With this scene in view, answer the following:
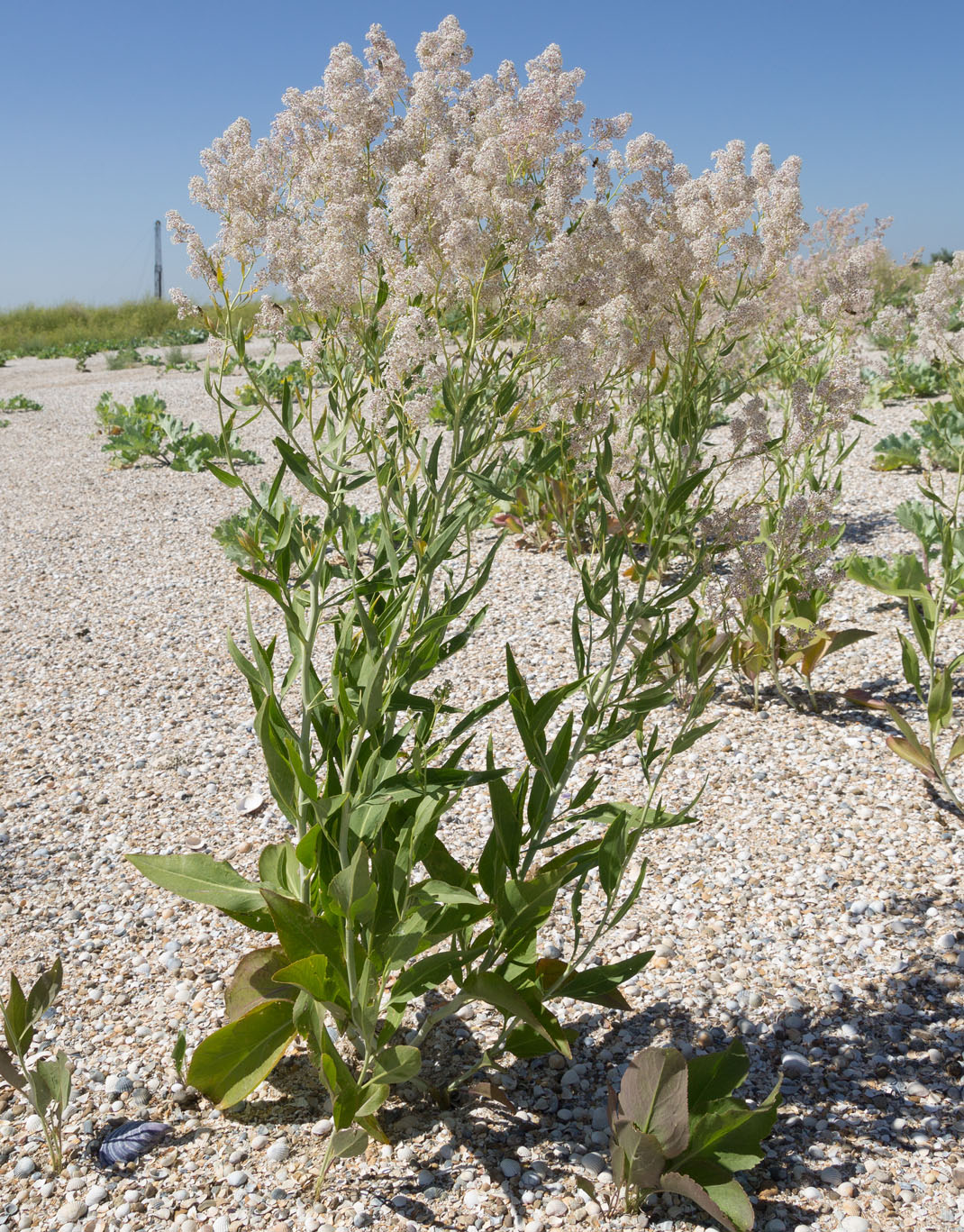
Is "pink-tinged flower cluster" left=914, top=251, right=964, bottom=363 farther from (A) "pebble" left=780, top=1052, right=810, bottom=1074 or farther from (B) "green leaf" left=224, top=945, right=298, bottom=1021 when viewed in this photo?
(B) "green leaf" left=224, top=945, right=298, bottom=1021

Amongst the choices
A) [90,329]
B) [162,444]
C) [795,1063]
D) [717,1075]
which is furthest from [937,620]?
[90,329]

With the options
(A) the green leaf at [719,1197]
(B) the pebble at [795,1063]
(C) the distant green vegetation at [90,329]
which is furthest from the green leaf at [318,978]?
(C) the distant green vegetation at [90,329]

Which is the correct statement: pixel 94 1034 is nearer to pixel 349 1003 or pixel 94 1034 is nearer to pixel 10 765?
pixel 349 1003

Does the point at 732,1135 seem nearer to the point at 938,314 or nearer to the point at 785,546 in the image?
the point at 785,546

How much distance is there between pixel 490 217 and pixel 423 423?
1.20ft

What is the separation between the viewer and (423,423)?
1.59 m

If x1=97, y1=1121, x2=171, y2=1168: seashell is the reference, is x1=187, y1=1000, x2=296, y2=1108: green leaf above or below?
above

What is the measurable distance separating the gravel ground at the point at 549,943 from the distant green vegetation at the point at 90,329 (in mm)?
16433

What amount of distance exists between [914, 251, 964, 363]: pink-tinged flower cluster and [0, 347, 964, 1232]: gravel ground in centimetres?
127

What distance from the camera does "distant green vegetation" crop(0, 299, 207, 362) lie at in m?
19.0

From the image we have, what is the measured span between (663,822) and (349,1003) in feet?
2.15

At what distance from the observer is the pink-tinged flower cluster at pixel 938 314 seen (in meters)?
2.85

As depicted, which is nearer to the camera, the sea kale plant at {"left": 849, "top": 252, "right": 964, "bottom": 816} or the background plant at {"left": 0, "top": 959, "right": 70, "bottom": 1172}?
the background plant at {"left": 0, "top": 959, "right": 70, "bottom": 1172}

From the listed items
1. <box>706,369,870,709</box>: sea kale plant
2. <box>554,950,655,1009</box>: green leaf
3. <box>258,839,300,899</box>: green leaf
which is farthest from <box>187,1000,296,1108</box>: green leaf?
<box>706,369,870,709</box>: sea kale plant
